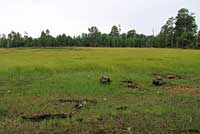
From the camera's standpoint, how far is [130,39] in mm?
117750

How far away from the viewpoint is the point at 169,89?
837 inches

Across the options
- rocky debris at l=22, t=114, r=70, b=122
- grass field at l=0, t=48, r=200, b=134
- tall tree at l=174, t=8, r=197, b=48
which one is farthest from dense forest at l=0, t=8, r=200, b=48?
rocky debris at l=22, t=114, r=70, b=122

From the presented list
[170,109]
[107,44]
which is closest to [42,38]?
[107,44]

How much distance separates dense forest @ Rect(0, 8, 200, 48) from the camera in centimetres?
9581

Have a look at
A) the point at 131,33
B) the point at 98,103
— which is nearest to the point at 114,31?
the point at 131,33

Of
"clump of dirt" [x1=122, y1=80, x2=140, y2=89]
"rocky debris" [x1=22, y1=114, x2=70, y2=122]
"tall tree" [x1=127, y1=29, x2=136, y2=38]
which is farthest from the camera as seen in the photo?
"tall tree" [x1=127, y1=29, x2=136, y2=38]

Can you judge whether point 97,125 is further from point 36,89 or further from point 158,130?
point 36,89

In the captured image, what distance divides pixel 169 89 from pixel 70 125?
1054 centimetres

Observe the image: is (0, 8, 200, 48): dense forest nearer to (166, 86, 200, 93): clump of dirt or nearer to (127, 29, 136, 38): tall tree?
(127, 29, 136, 38): tall tree

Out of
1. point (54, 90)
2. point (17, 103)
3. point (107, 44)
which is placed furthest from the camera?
point (107, 44)

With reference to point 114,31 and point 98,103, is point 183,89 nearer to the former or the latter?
point 98,103

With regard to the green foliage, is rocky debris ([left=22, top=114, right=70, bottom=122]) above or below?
below

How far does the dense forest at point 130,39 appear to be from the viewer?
9581 cm

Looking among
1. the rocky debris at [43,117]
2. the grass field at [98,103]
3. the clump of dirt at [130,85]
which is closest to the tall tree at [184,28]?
the grass field at [98,103]
